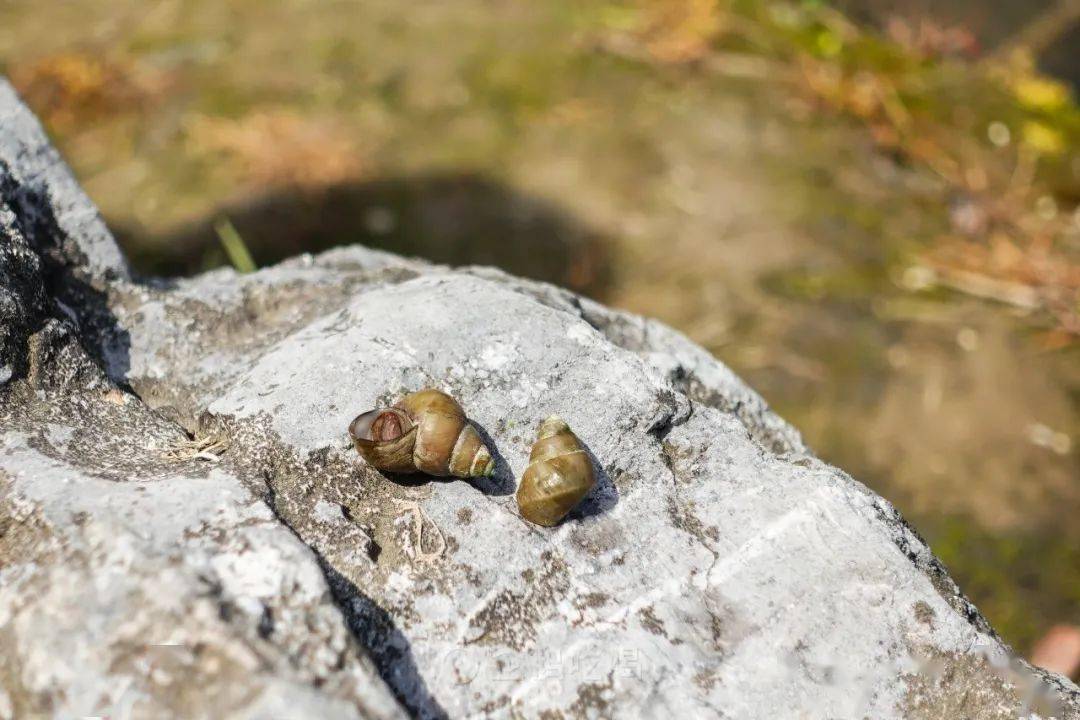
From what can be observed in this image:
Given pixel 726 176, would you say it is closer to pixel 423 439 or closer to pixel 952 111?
pixel 952 111

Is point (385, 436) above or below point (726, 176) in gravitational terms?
above

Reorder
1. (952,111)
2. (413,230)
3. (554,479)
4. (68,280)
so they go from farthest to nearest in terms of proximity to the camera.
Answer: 1. (952,111)
2. (413,230)
3. (68,280)
4. (554,479)

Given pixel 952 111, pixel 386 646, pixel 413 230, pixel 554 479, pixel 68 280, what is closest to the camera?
pixel 386 646

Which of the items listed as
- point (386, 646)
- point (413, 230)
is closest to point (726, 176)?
point (413, 230)

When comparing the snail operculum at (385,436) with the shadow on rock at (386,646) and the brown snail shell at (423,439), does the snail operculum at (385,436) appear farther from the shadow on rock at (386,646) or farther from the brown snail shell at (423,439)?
the shadow on rock at (386,646)

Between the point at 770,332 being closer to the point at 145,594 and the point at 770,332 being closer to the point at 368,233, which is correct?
the point at 368,233
